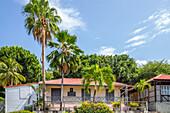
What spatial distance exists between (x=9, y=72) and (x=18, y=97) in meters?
11.7

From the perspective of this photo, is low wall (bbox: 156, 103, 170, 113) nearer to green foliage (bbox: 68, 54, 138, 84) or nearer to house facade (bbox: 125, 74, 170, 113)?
house facade (bbox: 125, 74, 170, 113)

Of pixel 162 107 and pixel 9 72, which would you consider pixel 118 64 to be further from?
pixel 9 72

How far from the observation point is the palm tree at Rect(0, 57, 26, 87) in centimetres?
3397

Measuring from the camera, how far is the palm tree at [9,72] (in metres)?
34.0

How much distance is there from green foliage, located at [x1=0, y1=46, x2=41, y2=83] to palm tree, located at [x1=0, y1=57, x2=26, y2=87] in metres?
1.12

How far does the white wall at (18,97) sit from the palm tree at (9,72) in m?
10.1

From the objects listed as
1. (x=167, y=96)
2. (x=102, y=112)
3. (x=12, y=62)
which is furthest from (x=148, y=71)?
(x=102, y=112)

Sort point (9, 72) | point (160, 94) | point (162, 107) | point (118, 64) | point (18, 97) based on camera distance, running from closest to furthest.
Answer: point (162, 107)
point (160, 94)
point (18, 97)
point (9, 72)
point (118, 64)

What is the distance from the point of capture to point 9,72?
34312 millimetres

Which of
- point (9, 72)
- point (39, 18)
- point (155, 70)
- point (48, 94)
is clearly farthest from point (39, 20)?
point (155, 70)

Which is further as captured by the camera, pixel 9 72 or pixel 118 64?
pixel 118 64

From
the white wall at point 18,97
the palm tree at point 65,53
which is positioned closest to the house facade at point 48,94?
the white wall at point 18,97

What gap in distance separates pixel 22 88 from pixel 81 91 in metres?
6.79

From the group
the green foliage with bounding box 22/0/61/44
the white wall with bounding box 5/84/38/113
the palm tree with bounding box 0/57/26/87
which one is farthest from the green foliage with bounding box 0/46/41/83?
the green foliage with bounding box 22/0/61/44
